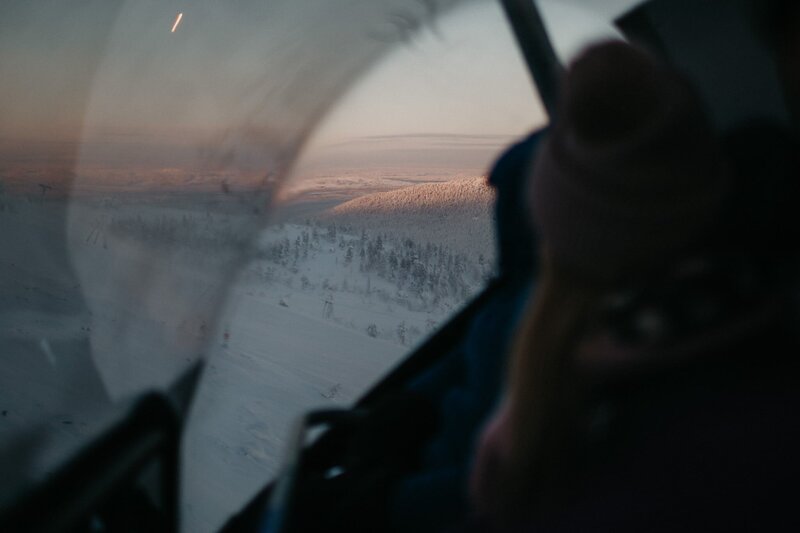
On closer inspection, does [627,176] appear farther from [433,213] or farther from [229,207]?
[433,213]

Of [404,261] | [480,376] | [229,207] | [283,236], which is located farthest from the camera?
[404,261]

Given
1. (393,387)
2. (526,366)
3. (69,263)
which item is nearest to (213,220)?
(69,263)

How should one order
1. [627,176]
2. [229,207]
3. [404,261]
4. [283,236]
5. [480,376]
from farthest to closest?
[404,261]
[283,236]
[229,207]
[480,376]
[627,176]

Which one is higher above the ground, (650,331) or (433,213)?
(650,331)

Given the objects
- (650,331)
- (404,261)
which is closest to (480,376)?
(404,261)

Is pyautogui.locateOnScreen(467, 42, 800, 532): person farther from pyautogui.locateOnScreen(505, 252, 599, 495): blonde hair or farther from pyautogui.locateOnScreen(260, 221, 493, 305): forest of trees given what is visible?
pyautogui.locateOnScreen(260, 221, 493, 305): forest of trees

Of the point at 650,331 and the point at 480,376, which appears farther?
the point at 480,376

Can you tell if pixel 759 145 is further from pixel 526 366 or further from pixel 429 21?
pixel 429 21
